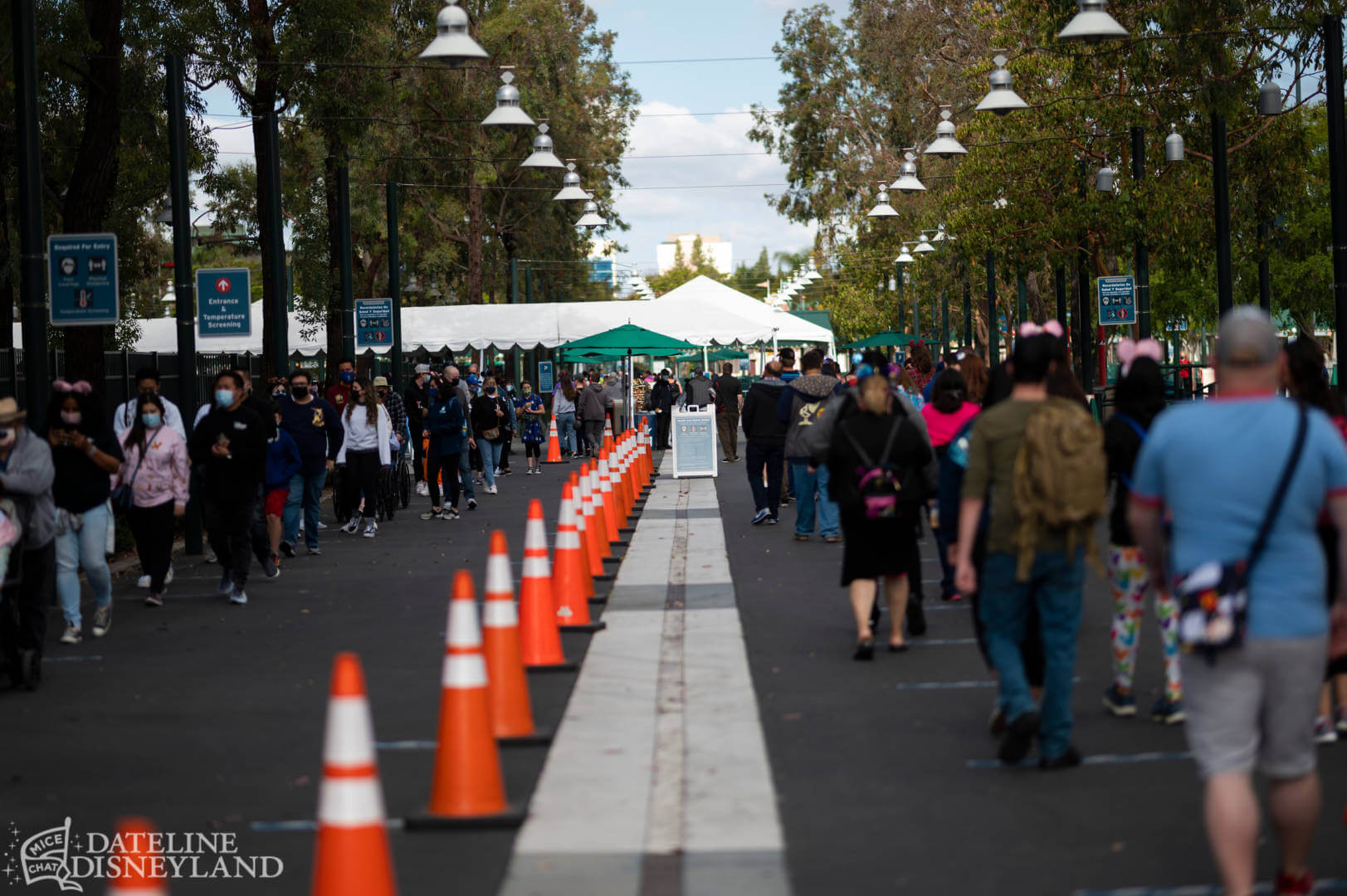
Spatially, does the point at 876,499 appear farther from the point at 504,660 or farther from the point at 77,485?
the point at 77,485

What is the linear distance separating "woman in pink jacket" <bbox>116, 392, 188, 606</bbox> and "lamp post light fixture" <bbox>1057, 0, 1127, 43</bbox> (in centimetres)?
968

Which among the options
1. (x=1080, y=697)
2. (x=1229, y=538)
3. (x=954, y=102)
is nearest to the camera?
(x=1229, y=538)

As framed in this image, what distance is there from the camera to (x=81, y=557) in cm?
1134

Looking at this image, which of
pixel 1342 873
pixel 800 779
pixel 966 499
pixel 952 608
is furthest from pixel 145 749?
pixel 952 608

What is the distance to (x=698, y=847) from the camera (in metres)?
5.94

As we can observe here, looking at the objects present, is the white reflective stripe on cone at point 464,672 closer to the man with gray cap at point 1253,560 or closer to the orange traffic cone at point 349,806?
the orange traffic cone at point 349,806

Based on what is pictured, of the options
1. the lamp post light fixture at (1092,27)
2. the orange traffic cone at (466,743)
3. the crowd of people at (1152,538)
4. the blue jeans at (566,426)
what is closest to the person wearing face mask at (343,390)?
the crowd of people at (1152,538)

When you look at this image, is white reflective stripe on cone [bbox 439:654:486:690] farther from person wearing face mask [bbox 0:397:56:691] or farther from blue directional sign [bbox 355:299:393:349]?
blue directional sign [bbox 355:299:393:349]

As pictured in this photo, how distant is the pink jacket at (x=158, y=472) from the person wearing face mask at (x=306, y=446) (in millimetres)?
3539

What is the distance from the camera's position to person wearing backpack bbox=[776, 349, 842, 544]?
55.6 ft

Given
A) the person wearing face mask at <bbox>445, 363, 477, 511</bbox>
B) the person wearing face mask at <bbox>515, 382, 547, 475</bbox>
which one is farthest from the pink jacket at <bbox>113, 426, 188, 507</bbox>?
the person wearing face mask at <bbox>515, 382, 547, 475</bbox>

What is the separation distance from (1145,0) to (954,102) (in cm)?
2724

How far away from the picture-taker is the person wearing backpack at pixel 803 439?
17.0 metres

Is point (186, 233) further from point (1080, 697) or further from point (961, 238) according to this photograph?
point (961, 238)
